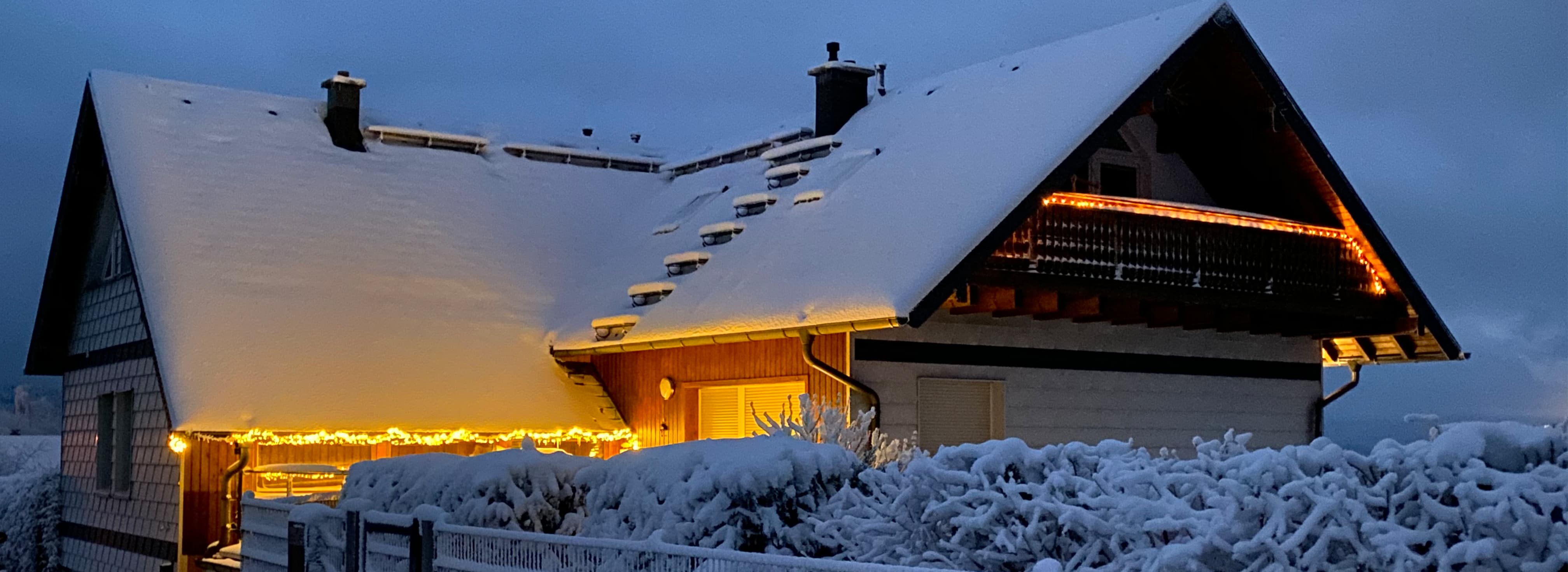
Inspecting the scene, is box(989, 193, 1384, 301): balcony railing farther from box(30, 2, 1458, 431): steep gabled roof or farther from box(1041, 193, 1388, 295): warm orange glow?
box(30, 2, 1458, 431): steep gabled roof

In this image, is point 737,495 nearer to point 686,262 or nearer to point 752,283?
point 752,283

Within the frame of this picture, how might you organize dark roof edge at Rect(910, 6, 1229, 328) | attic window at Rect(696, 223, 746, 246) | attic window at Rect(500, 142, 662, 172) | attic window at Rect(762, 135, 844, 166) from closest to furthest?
dark roof edge at Rect(910, 6, 1229, 328) → attic window at Rect(696, 223, 746, 246) → attic window at Rect(762, 135, 844, 166) → attic window at Rect(500, 142, 662, 172)

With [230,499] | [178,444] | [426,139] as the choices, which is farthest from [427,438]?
[426,139]

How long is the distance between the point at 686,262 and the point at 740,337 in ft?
9.42

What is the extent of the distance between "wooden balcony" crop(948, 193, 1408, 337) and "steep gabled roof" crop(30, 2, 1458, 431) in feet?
1.86

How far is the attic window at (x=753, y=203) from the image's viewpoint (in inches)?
761

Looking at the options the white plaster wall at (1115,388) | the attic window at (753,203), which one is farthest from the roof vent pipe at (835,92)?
the white plaster wall at (1115,388)

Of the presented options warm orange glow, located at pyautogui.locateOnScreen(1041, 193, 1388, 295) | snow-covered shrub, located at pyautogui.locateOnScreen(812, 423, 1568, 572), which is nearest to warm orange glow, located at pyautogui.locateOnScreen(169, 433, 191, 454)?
warm orange glow, located at pyautogui.locateOnScreen(1041, 193, 1388, 295)

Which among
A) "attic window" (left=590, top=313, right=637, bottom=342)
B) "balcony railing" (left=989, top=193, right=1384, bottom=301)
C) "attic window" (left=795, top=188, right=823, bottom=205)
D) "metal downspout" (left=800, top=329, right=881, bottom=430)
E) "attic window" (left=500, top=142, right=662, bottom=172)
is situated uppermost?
"attic window" (left=500, top=142, right=662, bottom=172)

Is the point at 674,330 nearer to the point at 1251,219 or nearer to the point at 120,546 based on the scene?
the point at 1251,219

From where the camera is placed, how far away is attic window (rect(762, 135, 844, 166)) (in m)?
20.1

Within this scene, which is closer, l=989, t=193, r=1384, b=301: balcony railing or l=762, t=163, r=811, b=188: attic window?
l=989, t=193, r=1384, b=301: balcony railing

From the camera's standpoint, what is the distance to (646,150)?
25.7 metres

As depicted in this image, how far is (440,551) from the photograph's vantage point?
1114cm
